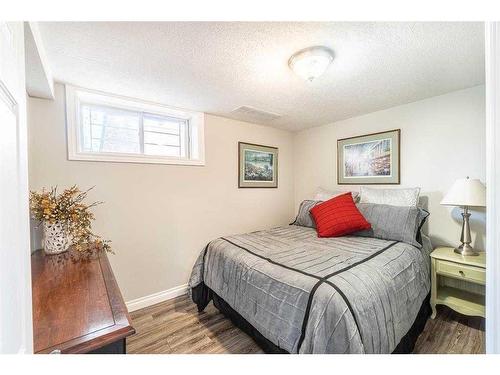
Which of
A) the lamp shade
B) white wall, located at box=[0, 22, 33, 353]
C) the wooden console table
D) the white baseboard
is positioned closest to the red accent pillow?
the lamp shade

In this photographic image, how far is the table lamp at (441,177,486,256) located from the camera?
179 centimetres

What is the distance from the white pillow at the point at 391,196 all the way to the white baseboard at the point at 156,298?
2390mm

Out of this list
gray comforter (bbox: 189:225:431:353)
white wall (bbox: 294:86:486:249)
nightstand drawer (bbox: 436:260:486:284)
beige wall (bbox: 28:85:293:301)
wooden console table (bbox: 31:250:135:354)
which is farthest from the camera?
white wall (bbox: 294:86:486:249)

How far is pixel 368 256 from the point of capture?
1640 millimetres

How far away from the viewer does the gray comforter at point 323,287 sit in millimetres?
1122

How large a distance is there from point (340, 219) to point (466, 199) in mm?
1014

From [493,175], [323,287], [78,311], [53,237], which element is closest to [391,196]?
[323,287]

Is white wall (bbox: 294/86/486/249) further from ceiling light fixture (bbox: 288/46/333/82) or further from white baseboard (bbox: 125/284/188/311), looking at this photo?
white baseboard (bbox: 125/284/188/311)

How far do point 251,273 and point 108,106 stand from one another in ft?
7.05

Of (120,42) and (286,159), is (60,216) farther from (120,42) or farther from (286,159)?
(286,159)

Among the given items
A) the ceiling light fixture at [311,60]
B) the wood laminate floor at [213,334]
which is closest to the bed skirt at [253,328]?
the wood laminate floor at [213,334]

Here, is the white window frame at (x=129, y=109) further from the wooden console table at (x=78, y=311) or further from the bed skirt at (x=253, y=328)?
the bed skirt at (x=253, y=328)

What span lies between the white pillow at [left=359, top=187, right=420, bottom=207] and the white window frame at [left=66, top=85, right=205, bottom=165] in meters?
2.02

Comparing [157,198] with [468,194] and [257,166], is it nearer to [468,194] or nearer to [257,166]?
[257,166]
